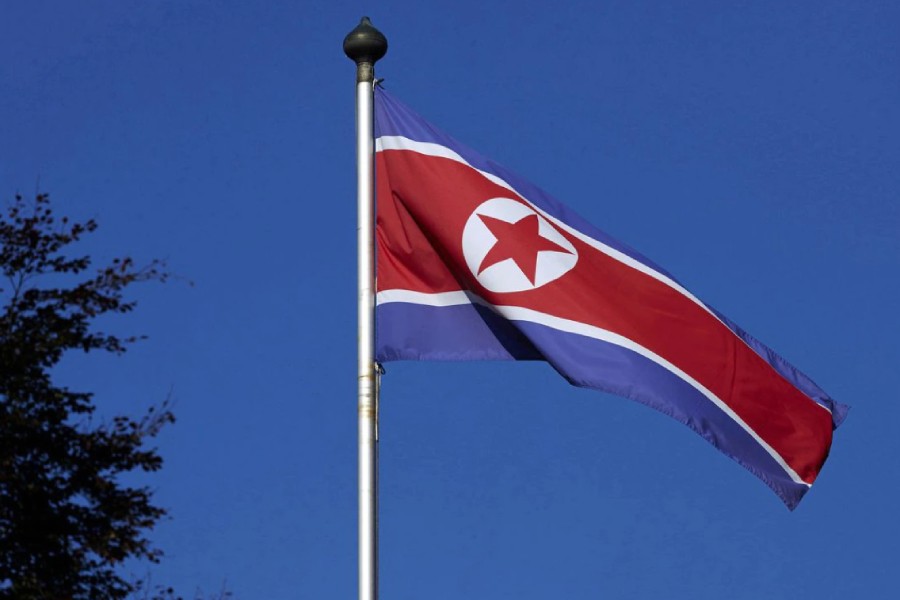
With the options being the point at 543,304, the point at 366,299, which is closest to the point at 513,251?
the point at 543,304

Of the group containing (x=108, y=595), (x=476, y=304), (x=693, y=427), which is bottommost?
(x=108, y=595)

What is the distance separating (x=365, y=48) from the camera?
16.2 meters

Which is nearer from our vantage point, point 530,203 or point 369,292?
point 369,292

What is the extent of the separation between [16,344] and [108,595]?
2.23 m

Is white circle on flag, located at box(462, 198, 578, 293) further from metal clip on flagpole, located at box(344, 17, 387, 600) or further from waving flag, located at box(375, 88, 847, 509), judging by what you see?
metal clip on flagpole, located at box(344, 17, 387, 600)

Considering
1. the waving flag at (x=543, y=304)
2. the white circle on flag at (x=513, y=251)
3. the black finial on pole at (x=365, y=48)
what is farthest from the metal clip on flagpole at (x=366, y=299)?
the white circle on flag at (x=513, y=251)

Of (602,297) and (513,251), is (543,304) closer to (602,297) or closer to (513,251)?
(513,251)

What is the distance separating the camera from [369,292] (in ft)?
50.6

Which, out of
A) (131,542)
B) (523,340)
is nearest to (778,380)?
→ (523,340)

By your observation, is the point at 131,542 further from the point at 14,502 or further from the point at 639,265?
the point at 639,265

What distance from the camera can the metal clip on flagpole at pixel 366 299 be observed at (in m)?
14.4

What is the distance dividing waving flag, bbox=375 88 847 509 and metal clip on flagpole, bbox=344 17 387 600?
56 centimetres

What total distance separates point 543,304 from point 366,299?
1.88m

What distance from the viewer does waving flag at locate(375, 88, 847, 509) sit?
643 inches
